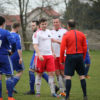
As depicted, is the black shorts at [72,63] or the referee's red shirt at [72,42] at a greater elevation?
the referee's red shirt at [72,42]

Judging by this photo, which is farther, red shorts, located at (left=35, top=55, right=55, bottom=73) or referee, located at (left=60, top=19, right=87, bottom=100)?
red shorts, located at (left=35, top=55, right=55, bottom=73)

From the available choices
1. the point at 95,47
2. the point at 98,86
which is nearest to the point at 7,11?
the point at 95,47

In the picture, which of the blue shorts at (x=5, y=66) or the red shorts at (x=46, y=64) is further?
the red shorts at (x=46, y=64)

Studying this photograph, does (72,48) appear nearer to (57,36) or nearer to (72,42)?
(72,42)

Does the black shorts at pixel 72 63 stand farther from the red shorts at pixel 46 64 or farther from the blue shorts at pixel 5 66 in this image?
the blue shorts at pixel 5 66

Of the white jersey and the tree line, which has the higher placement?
the white jersey

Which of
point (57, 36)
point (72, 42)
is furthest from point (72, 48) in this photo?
point (57, 36)

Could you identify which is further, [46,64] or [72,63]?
[46,64]

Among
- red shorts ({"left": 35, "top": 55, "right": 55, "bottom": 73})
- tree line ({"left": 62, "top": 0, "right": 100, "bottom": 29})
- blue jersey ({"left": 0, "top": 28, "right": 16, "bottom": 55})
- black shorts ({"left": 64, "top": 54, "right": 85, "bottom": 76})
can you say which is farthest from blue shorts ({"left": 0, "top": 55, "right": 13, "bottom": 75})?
tree line ({"left": 62, "top": 0, "right": 100, "bottom": 29})

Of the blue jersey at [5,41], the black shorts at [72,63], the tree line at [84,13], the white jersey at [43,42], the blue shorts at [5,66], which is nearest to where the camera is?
the blue jersey at [5,41]

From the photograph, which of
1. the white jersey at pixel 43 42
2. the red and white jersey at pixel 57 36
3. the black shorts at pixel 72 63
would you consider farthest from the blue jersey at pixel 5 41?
the red and white jersey at pixel 57 36

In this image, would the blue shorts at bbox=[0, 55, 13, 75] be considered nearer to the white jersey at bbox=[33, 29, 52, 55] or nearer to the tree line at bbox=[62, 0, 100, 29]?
the white jersey at bbox=[33, 29, 52, 55]

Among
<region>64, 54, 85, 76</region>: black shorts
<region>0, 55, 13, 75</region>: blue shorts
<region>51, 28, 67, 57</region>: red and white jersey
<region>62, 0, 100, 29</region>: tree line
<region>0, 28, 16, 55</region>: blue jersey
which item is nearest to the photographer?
<region>0, 28, 16, 55</region>: blue jersey

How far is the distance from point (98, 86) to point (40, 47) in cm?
328
